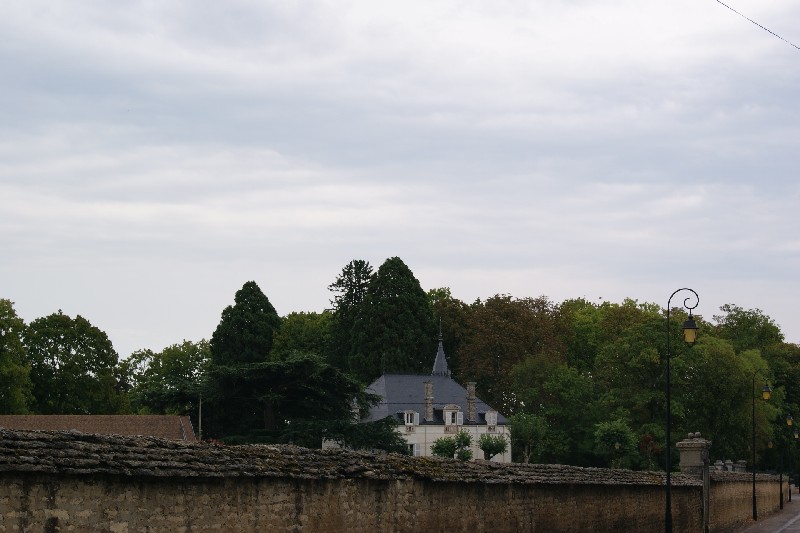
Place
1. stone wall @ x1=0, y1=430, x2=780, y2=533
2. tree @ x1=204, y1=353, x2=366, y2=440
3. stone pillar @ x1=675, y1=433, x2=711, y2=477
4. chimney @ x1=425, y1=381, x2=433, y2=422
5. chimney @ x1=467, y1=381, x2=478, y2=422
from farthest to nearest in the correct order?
1. chimney @ x1=467, y1=381, x2=478, y2=422
2. chimney @ x1=425, y1=381, x2=433, y2=422
3. tree @ x1=204, y1=353, x2=366, y2=440
4. stone pillar @ x1=675, y1=433, x2=711, y2=477
5. stone wall @ x1=0, y1=430, x2=780, y2=533

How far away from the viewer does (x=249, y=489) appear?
14.5 meters

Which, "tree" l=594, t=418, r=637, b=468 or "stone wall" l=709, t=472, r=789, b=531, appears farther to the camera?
"tree" l=594, t=418, r=637, b=468

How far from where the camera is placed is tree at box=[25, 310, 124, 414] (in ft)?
270

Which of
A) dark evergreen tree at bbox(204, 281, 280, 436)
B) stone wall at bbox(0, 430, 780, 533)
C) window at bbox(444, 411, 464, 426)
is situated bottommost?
window at bbox(444, 411, 464, 426)

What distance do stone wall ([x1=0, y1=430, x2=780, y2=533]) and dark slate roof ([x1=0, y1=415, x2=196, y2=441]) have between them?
39.8 m

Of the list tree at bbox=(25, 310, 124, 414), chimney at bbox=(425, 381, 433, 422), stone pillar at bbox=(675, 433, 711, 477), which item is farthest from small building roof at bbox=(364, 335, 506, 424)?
stone pillar at bbox=(675, 433, 711, 477)

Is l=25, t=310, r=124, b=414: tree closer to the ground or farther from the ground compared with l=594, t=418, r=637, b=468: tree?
farther from the ground

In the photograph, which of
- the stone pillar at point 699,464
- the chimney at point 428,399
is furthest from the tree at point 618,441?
the stone pillar at point 699,464

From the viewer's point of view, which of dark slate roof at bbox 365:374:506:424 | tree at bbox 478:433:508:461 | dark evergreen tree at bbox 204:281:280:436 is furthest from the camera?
dark evergreen tree at bbox 204:281:280:436

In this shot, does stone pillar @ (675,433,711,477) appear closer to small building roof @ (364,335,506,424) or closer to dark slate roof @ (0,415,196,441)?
dark slate roof @ (0,415,196,441)

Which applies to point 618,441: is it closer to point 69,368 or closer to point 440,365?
point 440,365

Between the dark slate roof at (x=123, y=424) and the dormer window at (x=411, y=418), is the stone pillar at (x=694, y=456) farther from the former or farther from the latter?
the dormer window at (x=411, y=418)

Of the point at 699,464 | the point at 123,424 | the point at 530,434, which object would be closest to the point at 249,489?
the point at 699,464

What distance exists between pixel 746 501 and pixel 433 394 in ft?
166
